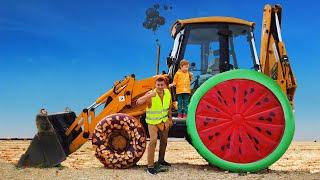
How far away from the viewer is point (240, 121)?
10.4 metres

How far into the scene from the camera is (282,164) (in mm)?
14219

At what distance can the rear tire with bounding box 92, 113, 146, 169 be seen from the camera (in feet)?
34.8

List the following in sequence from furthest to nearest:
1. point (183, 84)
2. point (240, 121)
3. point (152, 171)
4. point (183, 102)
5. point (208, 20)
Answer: point (208, 20)
point (183, 102)
point (183, 84)
point (240, 121)
point (152, 171)

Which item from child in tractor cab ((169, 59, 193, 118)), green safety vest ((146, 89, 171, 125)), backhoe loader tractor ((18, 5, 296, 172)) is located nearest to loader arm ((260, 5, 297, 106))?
backhoe loader tractor ((18, 5, 296, 172))

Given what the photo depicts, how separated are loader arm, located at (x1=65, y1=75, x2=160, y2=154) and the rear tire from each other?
2.45 feet

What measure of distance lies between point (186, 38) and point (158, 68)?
2.87ft

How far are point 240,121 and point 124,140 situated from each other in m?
2.34

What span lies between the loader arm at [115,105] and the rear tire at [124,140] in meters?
0.75

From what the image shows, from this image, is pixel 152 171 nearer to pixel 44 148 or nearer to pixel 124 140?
pixel 124 140

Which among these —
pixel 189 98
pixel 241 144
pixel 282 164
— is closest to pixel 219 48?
pixel 189 98

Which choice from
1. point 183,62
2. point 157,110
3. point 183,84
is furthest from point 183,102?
point 157,110

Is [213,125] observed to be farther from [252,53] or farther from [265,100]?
[252,53]

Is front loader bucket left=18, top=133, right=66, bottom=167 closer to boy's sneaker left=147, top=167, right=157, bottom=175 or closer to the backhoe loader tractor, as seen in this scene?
the backhoe loader tractor

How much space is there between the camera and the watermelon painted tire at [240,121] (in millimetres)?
10344
